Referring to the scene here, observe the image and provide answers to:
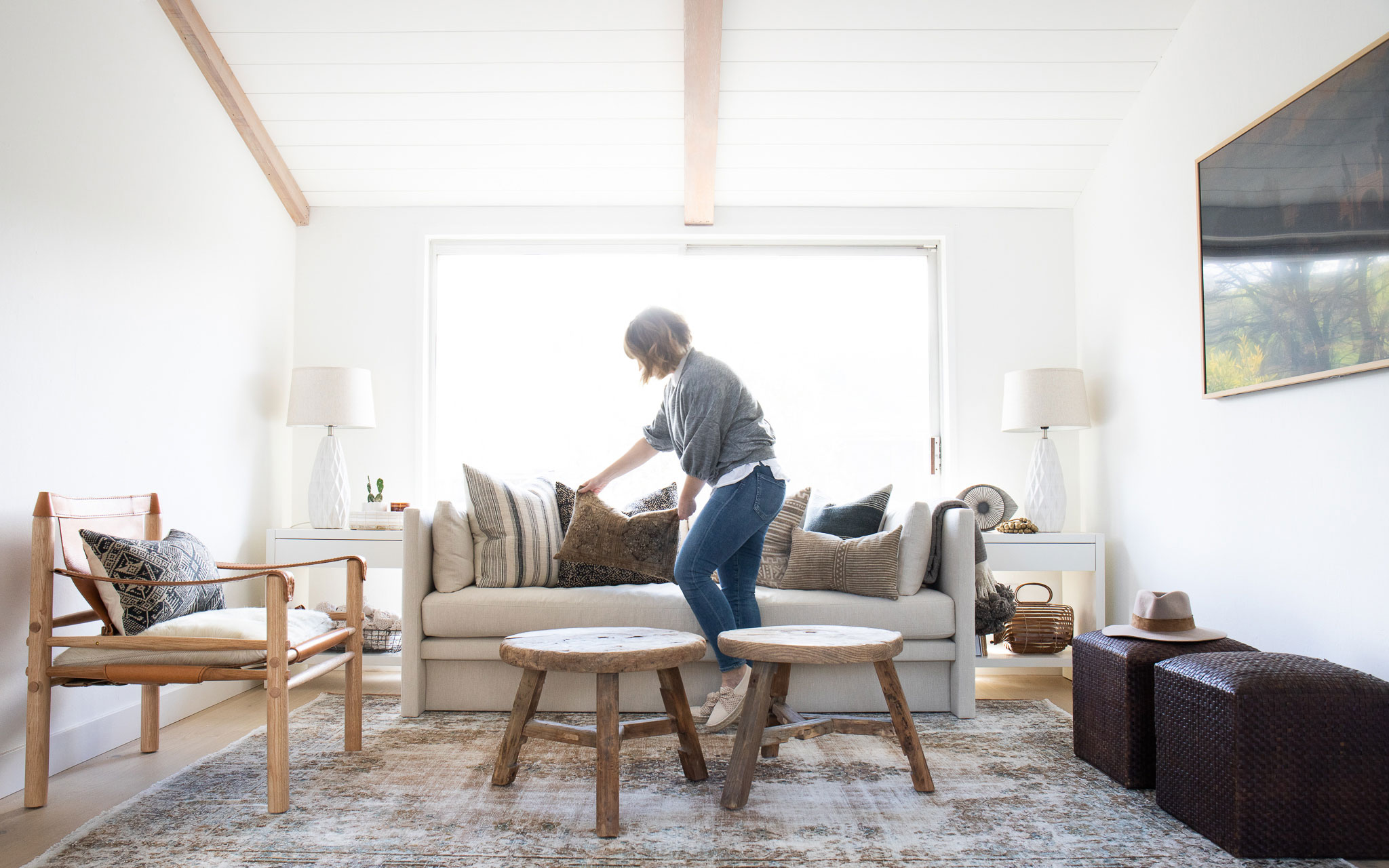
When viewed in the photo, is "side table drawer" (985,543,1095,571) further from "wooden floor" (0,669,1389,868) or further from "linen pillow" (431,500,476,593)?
"linen pillow" (431,500,476,593)

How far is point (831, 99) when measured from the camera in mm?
3668

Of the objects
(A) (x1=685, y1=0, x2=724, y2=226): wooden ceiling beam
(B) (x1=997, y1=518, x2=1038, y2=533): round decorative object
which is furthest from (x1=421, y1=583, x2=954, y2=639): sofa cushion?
(A) (x1=685, y1=0, x2=724, y2=226): wooden ceiling beam

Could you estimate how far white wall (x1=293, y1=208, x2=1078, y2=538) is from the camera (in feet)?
13.8

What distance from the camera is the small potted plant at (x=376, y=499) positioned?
3791 millimetres

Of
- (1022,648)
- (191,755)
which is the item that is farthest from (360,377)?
(1022,648)

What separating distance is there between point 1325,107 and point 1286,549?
1.25 meters

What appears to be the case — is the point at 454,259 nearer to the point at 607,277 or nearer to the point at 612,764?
the point at 607,277

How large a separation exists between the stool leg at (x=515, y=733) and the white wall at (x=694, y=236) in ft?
6.92

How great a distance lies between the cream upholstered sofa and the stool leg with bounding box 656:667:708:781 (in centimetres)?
71

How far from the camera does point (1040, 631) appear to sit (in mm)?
3688

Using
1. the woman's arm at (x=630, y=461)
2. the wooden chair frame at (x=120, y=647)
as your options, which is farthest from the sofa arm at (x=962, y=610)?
the wooden chair frame at (x=120, y=647)

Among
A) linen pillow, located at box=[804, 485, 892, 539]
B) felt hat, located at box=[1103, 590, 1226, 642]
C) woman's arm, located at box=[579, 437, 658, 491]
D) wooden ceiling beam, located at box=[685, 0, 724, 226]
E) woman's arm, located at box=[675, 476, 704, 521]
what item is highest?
wooden ceiling beam, located at box=[685, 0, 724, 226]

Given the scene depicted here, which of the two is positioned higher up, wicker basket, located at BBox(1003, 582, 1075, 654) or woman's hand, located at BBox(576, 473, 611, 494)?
woman's hand, located at BBox(576, 473, 611, 494)

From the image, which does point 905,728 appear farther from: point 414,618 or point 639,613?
point 414,618
